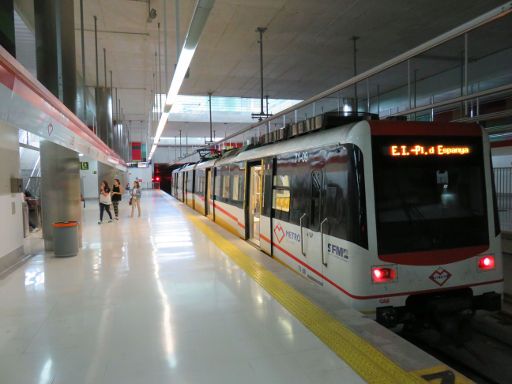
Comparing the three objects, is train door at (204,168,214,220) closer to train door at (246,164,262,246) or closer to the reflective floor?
train door at (246,164,262,246)

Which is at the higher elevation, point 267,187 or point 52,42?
point 52,42

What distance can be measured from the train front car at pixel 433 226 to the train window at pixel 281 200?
2015 millimetres

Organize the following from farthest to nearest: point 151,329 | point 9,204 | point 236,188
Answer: point 236,188, point 9,204, point 151,329

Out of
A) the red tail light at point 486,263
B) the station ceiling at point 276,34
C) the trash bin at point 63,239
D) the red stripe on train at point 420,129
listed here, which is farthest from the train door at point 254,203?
the red tail light at point 486,263

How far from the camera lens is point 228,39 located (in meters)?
9.84

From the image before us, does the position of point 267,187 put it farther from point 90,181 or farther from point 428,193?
point 90,181

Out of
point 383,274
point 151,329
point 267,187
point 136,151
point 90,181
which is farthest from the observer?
point 136,151

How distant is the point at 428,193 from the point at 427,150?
1.55 feet

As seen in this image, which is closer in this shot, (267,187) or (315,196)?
(315,196)

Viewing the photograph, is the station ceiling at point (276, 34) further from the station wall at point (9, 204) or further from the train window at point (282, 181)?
the train window at point (282, 181)

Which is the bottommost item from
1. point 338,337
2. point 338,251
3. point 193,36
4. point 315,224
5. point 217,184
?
point 338,337

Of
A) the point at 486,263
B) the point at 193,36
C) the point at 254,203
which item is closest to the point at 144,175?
the point at 254,203

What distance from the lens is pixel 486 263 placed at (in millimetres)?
4156

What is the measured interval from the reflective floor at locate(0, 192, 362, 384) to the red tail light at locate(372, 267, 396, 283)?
909mm
